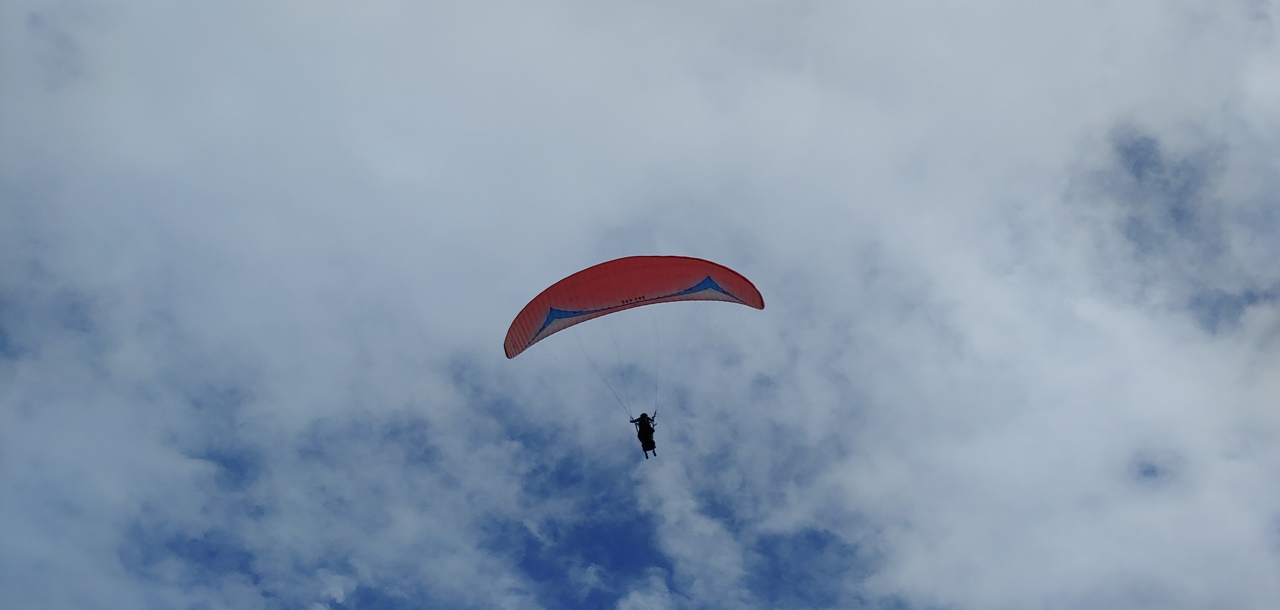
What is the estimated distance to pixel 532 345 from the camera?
4512cm

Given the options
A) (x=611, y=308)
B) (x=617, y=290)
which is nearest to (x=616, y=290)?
(x=617, y=290)

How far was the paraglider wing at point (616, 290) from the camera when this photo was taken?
43.9m

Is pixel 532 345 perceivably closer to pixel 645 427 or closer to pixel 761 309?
pixel 645 427

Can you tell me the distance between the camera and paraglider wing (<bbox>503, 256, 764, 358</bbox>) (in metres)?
43.9

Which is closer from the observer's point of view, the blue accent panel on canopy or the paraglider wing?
the paraglider wing

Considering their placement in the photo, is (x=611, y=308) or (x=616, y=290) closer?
(x=616, y=290)

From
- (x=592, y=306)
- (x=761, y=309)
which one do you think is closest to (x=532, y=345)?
(x=592, y=306)

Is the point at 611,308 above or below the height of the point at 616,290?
below

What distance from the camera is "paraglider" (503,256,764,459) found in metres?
43.9

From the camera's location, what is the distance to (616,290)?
145 ft

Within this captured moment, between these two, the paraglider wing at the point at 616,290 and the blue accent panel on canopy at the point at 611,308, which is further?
the blue accent panel on canopy at the point at 611,308

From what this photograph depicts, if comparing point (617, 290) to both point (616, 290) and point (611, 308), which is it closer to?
point (616, 290)

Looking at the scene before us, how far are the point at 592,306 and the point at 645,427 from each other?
5974 millimetres

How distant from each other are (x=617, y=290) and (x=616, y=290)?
4 centimetres
